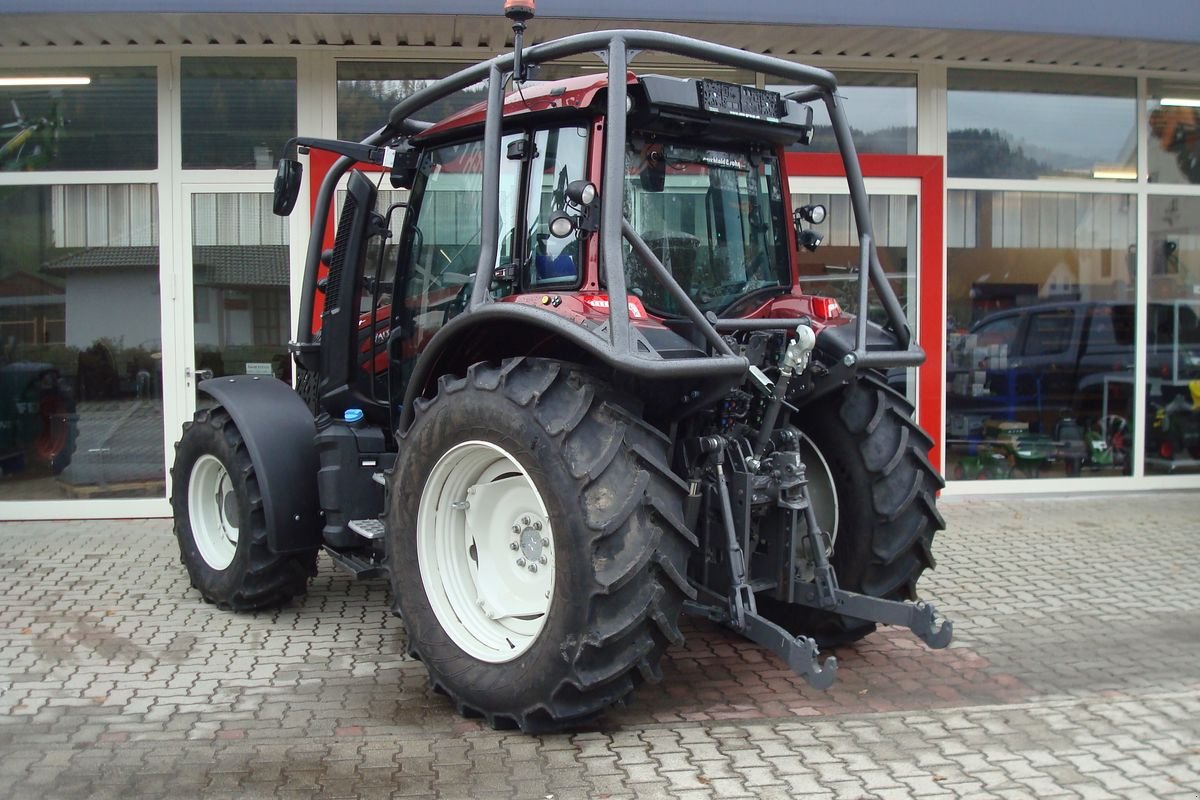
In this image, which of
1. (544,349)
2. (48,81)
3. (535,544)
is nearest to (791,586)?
(535,544)

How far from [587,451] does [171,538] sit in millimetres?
5160

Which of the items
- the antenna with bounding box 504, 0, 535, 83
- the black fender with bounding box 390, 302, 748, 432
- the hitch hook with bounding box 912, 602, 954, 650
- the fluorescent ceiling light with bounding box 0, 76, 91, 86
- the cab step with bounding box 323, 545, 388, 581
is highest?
the fluorescent ceiling light with bounding box 0, 76, 91, 86

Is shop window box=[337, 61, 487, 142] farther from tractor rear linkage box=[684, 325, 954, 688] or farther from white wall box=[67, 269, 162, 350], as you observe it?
tractor rear linkage box=[684, 325, 954, 688]

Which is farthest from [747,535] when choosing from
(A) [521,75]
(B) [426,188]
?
(B) [426,188]

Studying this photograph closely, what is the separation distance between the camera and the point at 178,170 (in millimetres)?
8484

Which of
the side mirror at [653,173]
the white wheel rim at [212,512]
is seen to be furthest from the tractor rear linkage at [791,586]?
the white wheel rim at [212,512]

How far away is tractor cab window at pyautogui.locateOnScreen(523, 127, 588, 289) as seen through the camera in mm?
4301

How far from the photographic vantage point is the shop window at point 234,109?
27.9 ft

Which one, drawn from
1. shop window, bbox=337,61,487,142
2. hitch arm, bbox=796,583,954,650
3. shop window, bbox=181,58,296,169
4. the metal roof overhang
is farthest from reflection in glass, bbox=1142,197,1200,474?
shop window, bbox=181,58,296,169

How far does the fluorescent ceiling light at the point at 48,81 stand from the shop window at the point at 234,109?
2.61 feet

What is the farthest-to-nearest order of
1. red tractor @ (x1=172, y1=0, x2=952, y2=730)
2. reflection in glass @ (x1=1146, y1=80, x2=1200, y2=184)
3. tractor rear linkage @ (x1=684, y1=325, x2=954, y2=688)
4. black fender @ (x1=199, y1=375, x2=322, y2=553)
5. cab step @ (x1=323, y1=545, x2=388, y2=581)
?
reflection in glass @ (x1=1146, y1=80, x2=1200, y2=184) < black fender @ (x1=199, y1=375, x2=322, y2=553) < cab step @ (x1=323, y1=545, x2=388, y2=581) < tractor rear linkage @ (x1=684, y1=325, x2=954, y2=688) < red tractor @ (x1=172, y1=0, x2=952, y2=730)

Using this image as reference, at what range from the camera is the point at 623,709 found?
4453mm

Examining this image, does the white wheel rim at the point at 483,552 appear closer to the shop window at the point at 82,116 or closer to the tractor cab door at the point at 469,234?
the tractor cab door at the point at 469,234

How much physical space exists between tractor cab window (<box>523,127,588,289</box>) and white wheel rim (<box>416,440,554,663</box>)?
0.76m
